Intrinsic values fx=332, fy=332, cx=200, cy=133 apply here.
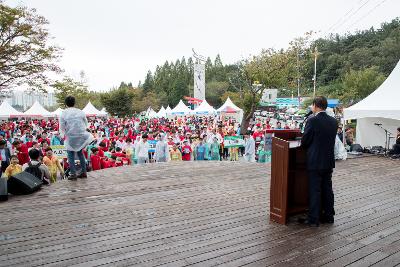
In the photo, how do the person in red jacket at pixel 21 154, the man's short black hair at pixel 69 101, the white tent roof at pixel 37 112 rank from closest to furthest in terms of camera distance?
the man's short black hair at pixel 69 101
the person in red jacket at pixel 21 154
the white tent roof at pixel 37 112

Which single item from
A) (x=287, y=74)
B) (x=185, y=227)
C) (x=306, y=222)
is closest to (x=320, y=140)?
(x=306, y=222)

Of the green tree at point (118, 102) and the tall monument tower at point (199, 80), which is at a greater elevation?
the tall monument tower at point (199, 80)

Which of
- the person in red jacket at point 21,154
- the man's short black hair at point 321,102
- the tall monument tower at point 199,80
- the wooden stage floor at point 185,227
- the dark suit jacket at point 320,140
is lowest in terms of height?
the wooden stage floor at point 185,227

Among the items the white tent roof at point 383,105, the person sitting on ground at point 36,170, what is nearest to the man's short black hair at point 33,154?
the person sitting on ground at point 36,170

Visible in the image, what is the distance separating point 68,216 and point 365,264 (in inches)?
141

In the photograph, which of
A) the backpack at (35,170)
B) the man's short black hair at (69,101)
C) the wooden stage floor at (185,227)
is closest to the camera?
the wooden stage floor at (185,227)

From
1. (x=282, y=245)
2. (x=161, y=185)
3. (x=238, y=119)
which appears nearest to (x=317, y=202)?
(x=282, y=245)

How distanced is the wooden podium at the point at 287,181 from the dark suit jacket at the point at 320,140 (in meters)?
0.25

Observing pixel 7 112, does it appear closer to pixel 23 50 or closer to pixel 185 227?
pixel 23 50

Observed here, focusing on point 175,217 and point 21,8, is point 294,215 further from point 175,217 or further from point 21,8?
point 21,8

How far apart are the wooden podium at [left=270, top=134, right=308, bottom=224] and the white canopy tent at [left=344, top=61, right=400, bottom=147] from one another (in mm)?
7662

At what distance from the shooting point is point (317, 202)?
4.04 metres

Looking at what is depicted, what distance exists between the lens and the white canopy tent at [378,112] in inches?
422

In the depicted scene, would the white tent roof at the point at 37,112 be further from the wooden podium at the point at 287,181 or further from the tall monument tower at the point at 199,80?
the wooden podium at the point at 287,181
